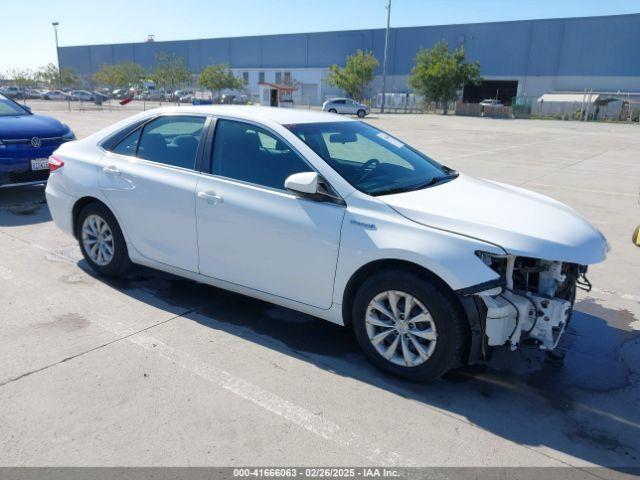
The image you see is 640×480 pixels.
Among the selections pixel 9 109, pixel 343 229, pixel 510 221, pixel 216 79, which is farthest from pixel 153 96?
pixel 510 221

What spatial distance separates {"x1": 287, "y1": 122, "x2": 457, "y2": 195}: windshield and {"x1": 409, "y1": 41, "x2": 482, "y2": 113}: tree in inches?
2100

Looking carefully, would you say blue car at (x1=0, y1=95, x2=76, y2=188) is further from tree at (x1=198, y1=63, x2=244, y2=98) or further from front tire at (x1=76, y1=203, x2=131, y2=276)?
tree at (x1=198, y1=63, x2=244, y2=98)

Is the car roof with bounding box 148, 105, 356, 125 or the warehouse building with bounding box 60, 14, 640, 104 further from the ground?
the warehouse building with bounding box 60, 14, 640, 104

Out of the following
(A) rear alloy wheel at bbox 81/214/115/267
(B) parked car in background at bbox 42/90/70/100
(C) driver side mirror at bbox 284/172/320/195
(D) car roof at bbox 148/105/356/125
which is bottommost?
(B) parked car in background at bbox 42/90/70/100

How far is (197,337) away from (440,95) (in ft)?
183

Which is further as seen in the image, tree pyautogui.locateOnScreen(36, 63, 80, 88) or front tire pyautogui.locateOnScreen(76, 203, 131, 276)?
tree pyautogui.locateOnScreen(36, 63, 80, 88)

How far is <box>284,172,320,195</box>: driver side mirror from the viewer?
3.34m

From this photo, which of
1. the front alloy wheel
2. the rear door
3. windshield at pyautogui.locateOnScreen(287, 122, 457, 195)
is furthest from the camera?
the rear door

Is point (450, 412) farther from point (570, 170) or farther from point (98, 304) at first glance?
point (570, 170)

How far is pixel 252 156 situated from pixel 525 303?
2.19 meters

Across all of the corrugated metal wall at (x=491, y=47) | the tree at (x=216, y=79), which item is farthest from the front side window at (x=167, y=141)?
the tree at (x=216, y=79)

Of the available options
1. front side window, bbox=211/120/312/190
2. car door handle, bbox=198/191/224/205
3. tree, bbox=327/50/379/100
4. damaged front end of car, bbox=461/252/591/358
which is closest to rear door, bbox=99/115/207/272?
car door handle, bbox=198/191/224/205

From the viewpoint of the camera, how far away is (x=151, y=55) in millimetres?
89812

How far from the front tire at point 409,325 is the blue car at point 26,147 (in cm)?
617
